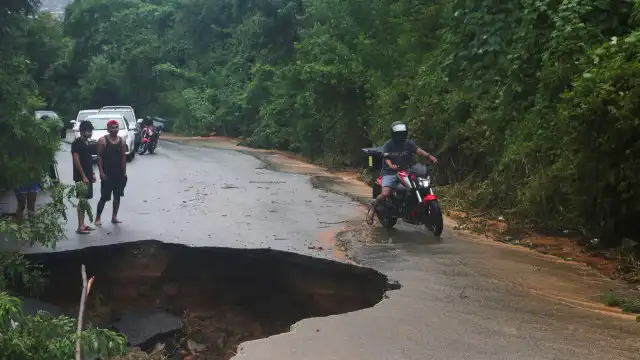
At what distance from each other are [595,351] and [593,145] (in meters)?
3.57

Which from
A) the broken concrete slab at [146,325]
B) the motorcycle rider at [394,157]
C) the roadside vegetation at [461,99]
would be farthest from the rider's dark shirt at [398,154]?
the broken concrete slab at [146,325]

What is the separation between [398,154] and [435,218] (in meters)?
Result: 1.14

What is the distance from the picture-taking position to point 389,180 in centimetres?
1049

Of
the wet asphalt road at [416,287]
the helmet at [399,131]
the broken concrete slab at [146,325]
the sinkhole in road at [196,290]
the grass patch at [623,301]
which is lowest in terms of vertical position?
the broken concrete slab at [146,325]

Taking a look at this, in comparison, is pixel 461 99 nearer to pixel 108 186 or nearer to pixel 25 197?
pixel 108 186

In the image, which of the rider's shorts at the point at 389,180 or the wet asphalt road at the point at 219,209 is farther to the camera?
the rider's shorts at the point at 389,180

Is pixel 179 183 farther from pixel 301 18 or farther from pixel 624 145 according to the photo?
pixel 301 18

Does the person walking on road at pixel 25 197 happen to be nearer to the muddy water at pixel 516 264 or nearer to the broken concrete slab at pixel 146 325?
the broken concrete slab at pixel 146 325

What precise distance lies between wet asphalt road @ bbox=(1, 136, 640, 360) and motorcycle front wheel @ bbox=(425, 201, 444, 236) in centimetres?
19

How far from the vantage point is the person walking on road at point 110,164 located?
10719 millimetres

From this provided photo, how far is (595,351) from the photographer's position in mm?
5344

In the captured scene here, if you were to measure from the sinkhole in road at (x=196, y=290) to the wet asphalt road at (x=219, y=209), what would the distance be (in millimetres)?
301

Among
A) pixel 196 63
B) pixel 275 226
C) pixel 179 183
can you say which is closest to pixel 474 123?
pixel 275 226

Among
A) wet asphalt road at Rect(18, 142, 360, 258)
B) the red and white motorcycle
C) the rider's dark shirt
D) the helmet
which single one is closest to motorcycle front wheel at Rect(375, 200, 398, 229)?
the red and white motorcycle
